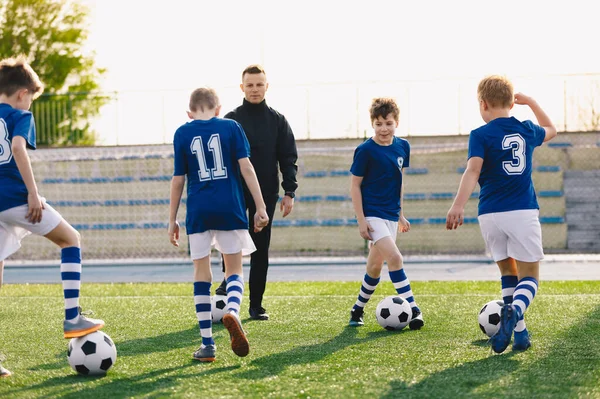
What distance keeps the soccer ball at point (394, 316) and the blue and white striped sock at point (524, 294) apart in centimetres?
117

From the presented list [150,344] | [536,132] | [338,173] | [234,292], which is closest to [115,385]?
[234,292]

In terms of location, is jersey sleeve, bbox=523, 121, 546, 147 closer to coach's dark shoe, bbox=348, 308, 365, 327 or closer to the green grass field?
the green grass field

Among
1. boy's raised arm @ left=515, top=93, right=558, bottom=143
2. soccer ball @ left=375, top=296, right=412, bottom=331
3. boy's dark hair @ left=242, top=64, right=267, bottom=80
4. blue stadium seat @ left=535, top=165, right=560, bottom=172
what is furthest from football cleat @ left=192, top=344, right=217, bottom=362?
blue stadium seat @ left=535, top=165, right=560, bottom=172

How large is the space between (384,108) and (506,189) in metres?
1.35

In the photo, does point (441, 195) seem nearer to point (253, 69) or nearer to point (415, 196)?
point (415, 196)

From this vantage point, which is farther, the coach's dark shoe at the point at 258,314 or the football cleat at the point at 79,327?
the coach's dark shoe at the point at 258,314

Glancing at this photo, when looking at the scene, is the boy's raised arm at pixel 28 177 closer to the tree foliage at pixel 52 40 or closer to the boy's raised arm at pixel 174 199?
the boy's raised arm at pixel 174 199

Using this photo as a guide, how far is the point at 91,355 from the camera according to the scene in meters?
4.42

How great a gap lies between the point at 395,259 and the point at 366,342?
73cm

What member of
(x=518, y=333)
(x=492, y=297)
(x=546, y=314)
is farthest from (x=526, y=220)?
(x=492, y=297)

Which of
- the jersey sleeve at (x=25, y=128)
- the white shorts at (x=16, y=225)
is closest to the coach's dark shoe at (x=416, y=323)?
the white shorts at (x=16, y=225)

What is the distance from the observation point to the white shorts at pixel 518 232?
487 centimetres

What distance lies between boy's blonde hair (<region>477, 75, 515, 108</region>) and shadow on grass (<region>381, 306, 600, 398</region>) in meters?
1.51

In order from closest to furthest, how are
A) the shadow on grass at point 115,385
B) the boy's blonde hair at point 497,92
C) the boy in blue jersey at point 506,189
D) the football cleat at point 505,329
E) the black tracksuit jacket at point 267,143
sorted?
the shadow on grass at point 115,385 < the football cleat at point 505,329 < the boy in blue jersey at point 506,189 < the boy's blonde hair at point 497,92 < the black tracksuit jacket at point 267,143
